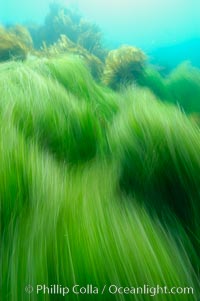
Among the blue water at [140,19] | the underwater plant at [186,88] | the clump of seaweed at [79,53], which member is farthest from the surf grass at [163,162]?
the blue water at [140,19]

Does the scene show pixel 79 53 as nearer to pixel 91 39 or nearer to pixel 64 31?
pixel 91 39

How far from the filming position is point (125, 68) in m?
1.42

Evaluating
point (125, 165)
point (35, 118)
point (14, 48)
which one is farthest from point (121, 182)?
point (14, 48)

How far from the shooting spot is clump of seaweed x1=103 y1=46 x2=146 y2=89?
4.61 feet

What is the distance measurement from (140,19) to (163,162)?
306 cm

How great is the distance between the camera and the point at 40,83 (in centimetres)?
93

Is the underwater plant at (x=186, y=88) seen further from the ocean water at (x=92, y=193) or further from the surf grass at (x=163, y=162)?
the surf grass at (x=163, y=162)

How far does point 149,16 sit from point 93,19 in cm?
72

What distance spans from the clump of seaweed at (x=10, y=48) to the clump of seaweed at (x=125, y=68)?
0.54 metres

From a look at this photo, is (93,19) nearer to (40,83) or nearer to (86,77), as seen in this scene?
(86,77)

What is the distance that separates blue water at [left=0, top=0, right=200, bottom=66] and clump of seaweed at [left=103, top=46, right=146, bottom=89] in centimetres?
91

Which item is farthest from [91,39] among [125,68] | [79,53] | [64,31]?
[125,68]

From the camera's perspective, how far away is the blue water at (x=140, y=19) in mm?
2502

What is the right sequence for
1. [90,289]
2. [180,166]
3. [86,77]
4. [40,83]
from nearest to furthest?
[90,289]
[180,166]
[40,83]
[86,77]
